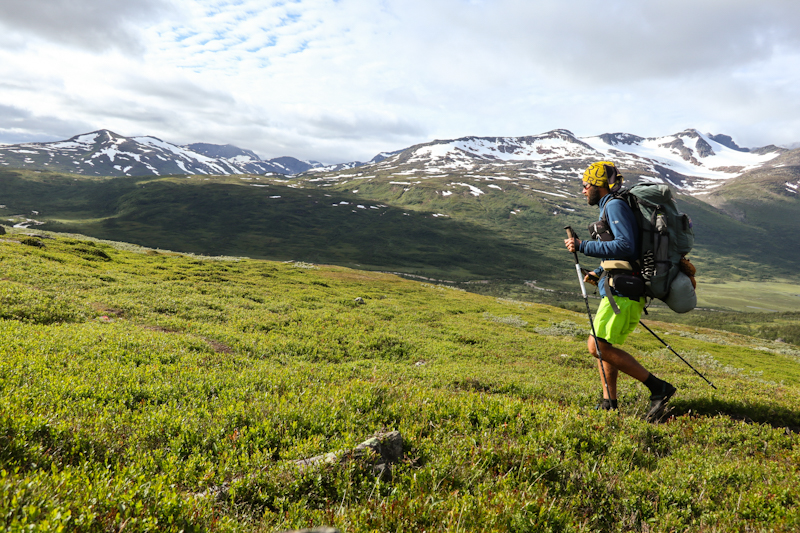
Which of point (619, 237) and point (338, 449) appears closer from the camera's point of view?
point (338, 449)

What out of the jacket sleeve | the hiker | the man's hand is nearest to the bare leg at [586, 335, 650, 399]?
the hiker

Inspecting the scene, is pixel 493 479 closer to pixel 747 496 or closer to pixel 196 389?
pixel 747 496

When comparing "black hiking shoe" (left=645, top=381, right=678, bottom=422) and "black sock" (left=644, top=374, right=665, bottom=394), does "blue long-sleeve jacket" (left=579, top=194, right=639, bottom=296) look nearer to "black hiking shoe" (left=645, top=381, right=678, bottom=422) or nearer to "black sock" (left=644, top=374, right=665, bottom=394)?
"black sock" (left=644, top=374, right=665, bottom=394)

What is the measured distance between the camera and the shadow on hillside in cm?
780

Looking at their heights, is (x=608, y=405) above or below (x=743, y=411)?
above

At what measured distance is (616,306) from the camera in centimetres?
720

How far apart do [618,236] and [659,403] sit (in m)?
3.62

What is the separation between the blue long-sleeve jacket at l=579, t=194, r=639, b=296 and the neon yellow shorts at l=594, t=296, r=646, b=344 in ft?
1.24

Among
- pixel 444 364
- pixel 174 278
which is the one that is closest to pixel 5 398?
pixel 444 364

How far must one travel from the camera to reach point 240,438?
5.28 meters

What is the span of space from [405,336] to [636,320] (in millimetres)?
12866

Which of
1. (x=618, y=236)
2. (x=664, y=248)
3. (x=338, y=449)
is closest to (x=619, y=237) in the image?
(x=618, y=236)

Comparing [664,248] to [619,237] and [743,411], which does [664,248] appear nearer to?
[619,237]

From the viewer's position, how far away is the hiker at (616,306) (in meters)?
7.13
